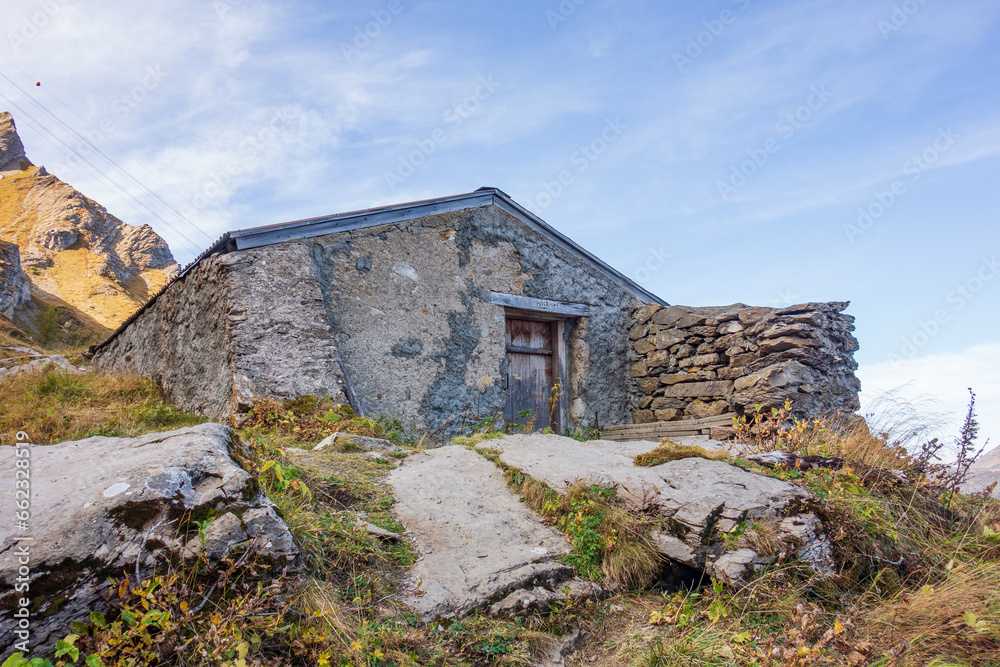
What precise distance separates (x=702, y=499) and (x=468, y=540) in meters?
1.34

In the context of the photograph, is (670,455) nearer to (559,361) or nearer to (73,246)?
(559,361)

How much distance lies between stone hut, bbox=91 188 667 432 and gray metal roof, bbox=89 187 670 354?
2cm

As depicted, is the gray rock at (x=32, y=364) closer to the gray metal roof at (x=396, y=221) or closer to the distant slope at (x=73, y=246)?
the gray metal roof at (x=396, y=221)

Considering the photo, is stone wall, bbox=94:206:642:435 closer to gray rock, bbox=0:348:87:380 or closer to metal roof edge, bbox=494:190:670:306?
metal roof edge, bbox=494:190:670:306

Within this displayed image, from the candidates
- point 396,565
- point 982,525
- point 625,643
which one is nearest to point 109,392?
point 396,565

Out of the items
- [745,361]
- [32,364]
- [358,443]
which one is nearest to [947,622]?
[358,443]

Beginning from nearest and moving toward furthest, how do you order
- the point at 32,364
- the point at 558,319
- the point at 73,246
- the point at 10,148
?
1. the point at 558,319
2. the point at 32,364
3. the point at 73,246
4. the point at 10,148

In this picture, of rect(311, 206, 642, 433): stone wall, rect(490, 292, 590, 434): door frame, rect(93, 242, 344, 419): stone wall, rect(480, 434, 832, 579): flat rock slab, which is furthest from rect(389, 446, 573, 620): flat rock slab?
rect(490, 292, 590, 434): door frame

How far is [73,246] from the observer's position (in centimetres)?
2589

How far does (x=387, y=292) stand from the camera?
6922 millimetres

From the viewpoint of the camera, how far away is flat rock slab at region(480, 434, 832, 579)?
3.02 metres

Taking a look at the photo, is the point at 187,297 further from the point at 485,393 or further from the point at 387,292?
the point at 485,393

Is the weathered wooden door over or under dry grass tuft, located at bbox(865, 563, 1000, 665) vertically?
over

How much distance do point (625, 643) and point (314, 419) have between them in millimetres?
3710
